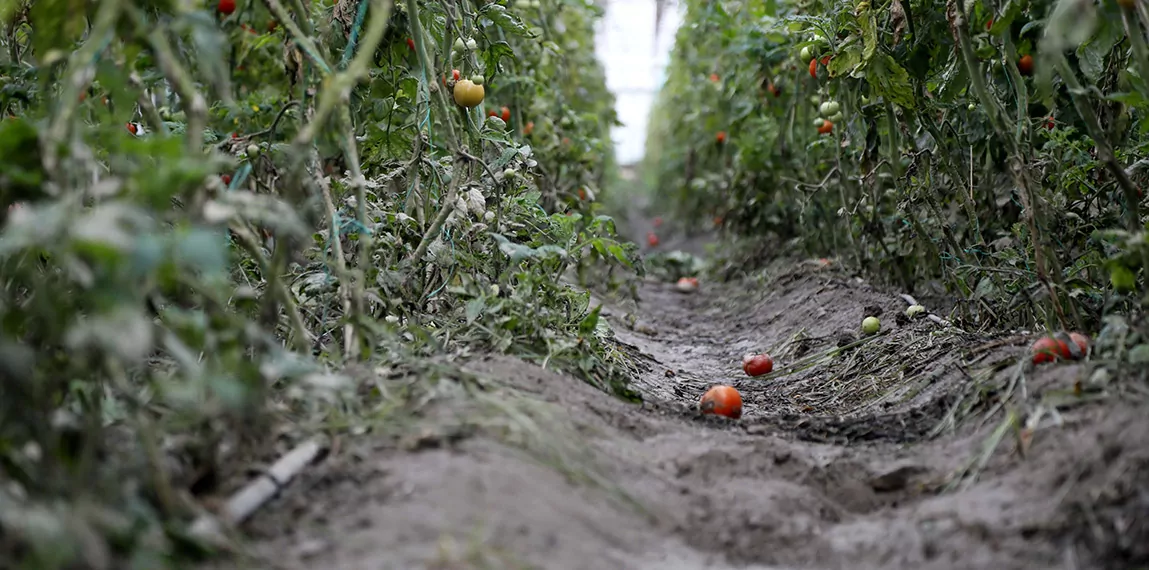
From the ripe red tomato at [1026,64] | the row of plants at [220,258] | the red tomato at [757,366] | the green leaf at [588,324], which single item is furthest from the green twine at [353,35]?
the ripe red tomato at [1026,64]

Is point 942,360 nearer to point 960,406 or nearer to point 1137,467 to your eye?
point 960,406

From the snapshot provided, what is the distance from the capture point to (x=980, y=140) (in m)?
3.99

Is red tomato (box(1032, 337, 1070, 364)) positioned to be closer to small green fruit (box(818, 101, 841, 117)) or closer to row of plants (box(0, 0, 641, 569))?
row of plants (box(0, 0, 641, 569))

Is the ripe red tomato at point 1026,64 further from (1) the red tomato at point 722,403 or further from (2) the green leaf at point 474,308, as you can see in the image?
(2) the green leaf at point 474,308

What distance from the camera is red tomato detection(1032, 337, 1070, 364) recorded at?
263cm

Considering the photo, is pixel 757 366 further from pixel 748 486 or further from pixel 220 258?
pixel 220 258

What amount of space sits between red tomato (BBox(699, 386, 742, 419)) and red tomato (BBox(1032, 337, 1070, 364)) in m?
0.90


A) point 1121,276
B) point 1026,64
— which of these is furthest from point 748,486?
point 1026,64

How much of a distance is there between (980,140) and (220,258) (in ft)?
11.1

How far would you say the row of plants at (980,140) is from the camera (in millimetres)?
2736

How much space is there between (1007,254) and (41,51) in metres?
3.11

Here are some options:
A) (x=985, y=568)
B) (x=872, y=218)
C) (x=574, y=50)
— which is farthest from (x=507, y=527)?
(x=574, y=50)

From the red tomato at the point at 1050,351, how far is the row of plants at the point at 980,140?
19cm

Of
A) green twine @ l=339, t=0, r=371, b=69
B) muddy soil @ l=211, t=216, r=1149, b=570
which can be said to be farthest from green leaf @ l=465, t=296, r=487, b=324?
green twine @ l=339, t=0, r=371, b=69
